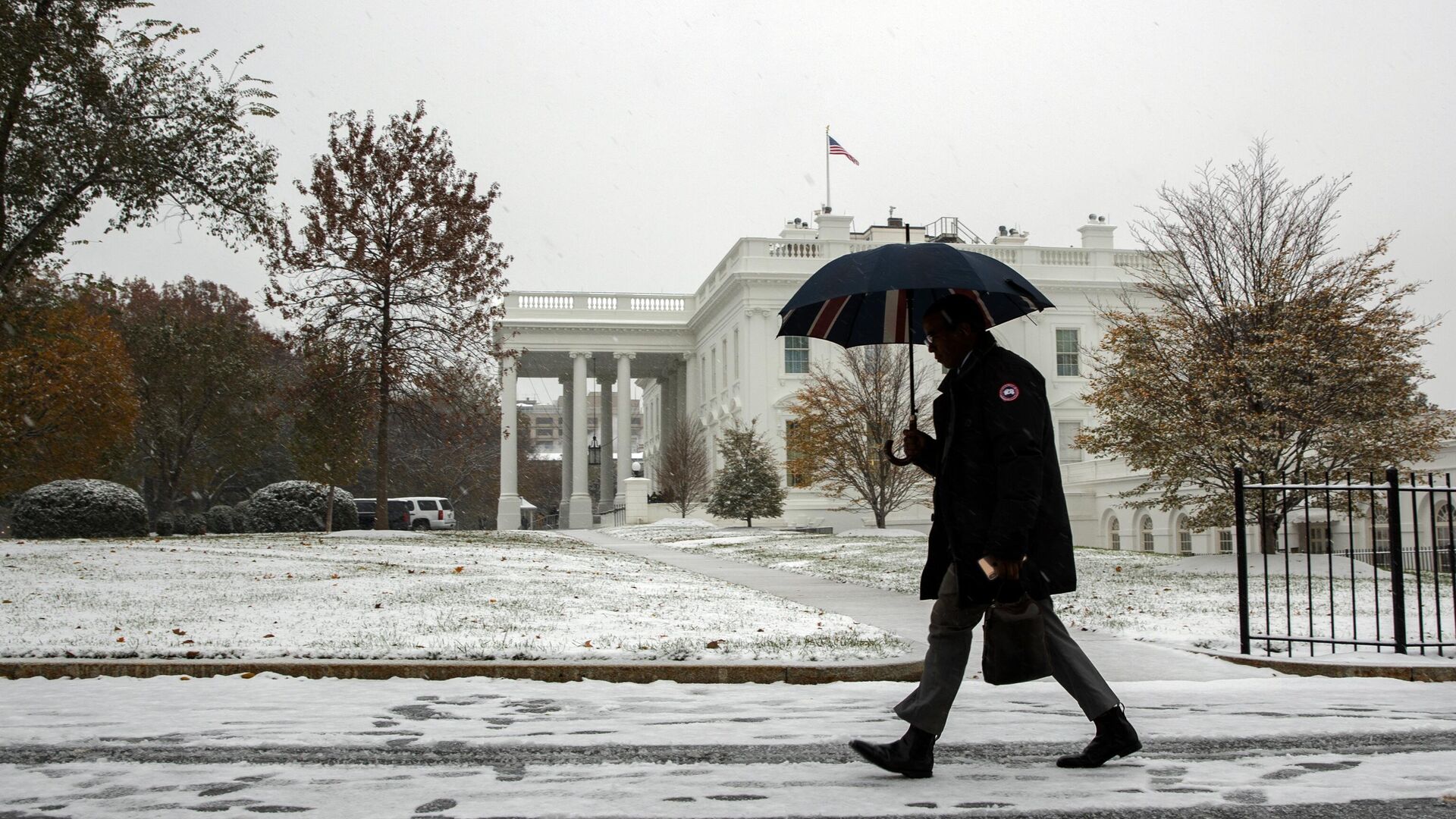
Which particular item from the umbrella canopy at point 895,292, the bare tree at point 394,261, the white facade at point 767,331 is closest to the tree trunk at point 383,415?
the bare tree at point 394,261

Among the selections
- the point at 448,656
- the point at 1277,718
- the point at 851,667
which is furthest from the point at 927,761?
the point at 448,656

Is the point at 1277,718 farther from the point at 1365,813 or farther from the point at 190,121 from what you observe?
the point at 190,121

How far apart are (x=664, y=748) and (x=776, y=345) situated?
43.3 m

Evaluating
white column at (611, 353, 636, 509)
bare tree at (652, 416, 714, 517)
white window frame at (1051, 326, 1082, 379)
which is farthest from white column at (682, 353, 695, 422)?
white window frame at (1051, 326, 1082, 379)

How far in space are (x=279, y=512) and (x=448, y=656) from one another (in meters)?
26.0

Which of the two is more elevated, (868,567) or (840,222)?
(840,222)

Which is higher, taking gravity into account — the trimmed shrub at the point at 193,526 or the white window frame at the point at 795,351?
the white window frame at the point at 795,351

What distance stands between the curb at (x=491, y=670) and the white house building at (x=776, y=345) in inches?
1217

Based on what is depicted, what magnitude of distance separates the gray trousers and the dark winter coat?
92mm

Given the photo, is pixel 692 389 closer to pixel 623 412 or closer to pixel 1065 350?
pixel 623 412

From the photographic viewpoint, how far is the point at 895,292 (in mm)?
6277

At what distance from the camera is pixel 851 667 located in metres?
7.21

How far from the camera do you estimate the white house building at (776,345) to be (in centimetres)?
4194

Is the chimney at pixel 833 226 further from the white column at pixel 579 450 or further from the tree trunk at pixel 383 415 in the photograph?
the tree trunk at pixel 383 415
